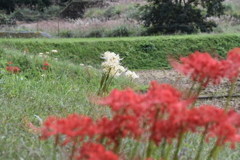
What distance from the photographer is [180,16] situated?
13078 millimetres

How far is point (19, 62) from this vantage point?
241 inches

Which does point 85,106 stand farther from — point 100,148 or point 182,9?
point 182,9

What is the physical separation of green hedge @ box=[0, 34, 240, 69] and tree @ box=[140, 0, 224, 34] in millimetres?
1953

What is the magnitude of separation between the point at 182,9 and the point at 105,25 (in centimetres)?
Answer: 352

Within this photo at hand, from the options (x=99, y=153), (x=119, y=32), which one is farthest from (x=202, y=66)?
(x=119, y=32)

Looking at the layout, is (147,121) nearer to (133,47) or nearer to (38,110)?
(38,110)

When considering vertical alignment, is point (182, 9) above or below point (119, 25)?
above

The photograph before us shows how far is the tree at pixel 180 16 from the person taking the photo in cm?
1314

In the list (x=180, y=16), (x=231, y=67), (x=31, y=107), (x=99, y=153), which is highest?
(x=231, y=67)

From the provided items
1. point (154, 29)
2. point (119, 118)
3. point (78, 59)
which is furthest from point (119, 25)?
point (119, 118)

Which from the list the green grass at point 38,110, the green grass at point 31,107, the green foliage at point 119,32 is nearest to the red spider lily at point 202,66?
the green grass at point 38,110

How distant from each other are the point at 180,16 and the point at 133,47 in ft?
11.9

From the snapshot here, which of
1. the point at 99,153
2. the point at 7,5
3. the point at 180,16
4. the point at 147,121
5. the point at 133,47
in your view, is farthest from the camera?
the point at 7,5

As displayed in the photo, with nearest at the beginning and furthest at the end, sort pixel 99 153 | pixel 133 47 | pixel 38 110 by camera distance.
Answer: pixel 99 153 < pixel 38 110 < pixel 133 47
